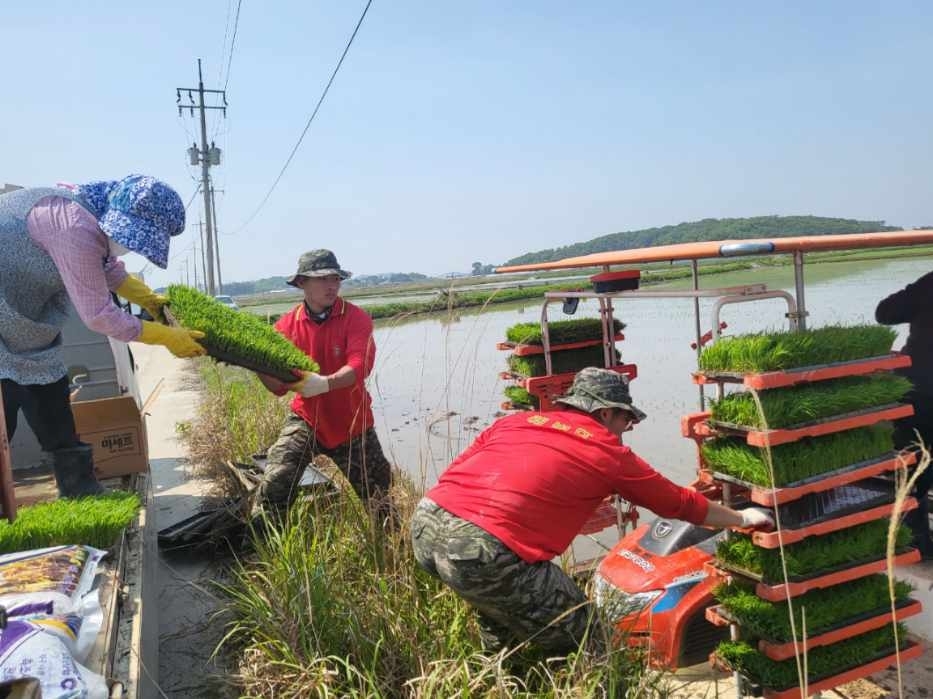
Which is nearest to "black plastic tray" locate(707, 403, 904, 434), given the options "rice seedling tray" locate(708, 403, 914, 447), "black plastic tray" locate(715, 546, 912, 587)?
"rice seedling tray" locate(708, 403, 914, 447)

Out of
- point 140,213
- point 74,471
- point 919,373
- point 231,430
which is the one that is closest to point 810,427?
point 919,373

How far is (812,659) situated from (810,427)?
902mm

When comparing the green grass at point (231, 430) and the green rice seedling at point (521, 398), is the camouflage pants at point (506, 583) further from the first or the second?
the green grass at point (231, 430)

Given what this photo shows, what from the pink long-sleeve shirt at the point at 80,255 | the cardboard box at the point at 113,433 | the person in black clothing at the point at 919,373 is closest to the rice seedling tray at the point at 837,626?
the person in black clothing at the point at 919,373

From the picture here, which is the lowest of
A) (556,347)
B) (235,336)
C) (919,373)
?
(919,373)

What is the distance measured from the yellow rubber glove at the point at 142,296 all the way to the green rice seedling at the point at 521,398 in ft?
7.43

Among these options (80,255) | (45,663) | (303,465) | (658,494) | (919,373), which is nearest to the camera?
(45,663)

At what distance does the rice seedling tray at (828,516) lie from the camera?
8.45 feet

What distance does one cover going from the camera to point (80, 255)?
10.3 feet

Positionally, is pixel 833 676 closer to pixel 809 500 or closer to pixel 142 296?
pixel 809 500

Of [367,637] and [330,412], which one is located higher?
[330,412]

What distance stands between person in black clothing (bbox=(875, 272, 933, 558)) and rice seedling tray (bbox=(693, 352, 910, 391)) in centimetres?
157

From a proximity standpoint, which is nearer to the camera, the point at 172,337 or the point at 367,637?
the point at 367,637

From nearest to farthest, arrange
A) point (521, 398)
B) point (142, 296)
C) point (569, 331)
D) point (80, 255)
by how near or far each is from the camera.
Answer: point (80, 255) < point (142, 296) < point (569, 331) < point (521, 398)
